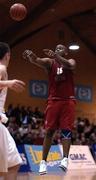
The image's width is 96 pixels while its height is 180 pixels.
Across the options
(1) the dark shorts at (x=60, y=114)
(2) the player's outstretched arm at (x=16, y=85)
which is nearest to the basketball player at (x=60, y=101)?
(1) the dark shorts at (x=60, y=114)

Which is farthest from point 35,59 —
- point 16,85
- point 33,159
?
point 16,85

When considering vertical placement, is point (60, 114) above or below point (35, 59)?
below

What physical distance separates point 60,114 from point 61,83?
0.44 meters

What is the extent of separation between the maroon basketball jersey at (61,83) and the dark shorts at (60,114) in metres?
0.09

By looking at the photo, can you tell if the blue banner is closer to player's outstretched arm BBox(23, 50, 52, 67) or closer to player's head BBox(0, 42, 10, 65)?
player's outstretched arm BBox(23, 50, 52, 67)

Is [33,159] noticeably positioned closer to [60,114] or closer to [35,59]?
[60,114]

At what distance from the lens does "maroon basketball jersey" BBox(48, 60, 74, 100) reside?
6.48 meters

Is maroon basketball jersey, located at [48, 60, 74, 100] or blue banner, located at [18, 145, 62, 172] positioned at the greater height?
maroon basketball jersey, located at [48, 60, 74, 100]

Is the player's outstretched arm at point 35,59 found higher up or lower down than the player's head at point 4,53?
higher up

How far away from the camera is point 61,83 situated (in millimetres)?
6531

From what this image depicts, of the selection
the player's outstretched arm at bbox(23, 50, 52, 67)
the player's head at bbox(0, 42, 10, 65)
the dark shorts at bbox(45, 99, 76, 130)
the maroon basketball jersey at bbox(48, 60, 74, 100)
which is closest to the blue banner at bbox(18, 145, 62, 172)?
the dark shorts at bbox(45, 99, 76, 130)

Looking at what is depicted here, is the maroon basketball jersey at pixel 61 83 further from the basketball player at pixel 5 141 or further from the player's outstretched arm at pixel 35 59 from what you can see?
the basketball player at pixel 5 141

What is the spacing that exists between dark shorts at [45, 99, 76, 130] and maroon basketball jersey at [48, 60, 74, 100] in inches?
3.4

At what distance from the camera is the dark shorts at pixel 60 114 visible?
6434 millimetres
